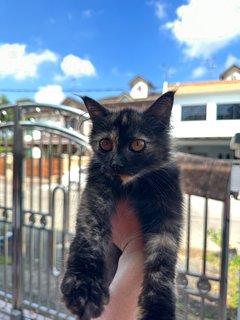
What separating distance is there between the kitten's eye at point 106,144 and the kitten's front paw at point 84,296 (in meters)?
0.27

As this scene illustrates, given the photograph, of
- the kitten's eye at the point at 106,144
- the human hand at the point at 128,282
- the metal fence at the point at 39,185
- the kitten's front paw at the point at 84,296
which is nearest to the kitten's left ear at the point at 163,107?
the kitten's eye at the point at 106,144

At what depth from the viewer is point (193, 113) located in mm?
786

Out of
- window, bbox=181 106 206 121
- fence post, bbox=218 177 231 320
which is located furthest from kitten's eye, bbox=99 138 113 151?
fence post, bbox=218 177 231 320

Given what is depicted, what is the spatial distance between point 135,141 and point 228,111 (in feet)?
0.95

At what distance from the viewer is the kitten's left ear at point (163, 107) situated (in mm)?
640

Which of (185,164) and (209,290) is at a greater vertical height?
(185,164)

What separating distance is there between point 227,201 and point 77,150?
90 cm

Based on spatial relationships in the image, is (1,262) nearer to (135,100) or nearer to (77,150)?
(77,150)

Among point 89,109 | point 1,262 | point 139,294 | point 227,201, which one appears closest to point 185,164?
point 227,201

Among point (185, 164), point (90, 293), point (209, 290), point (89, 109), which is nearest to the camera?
point (90, 293)

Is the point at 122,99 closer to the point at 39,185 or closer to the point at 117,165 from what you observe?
the point at 117,165

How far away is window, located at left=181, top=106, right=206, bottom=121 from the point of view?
2.56ft

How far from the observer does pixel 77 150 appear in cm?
164

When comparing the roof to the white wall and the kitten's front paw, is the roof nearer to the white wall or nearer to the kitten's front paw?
the white wall
